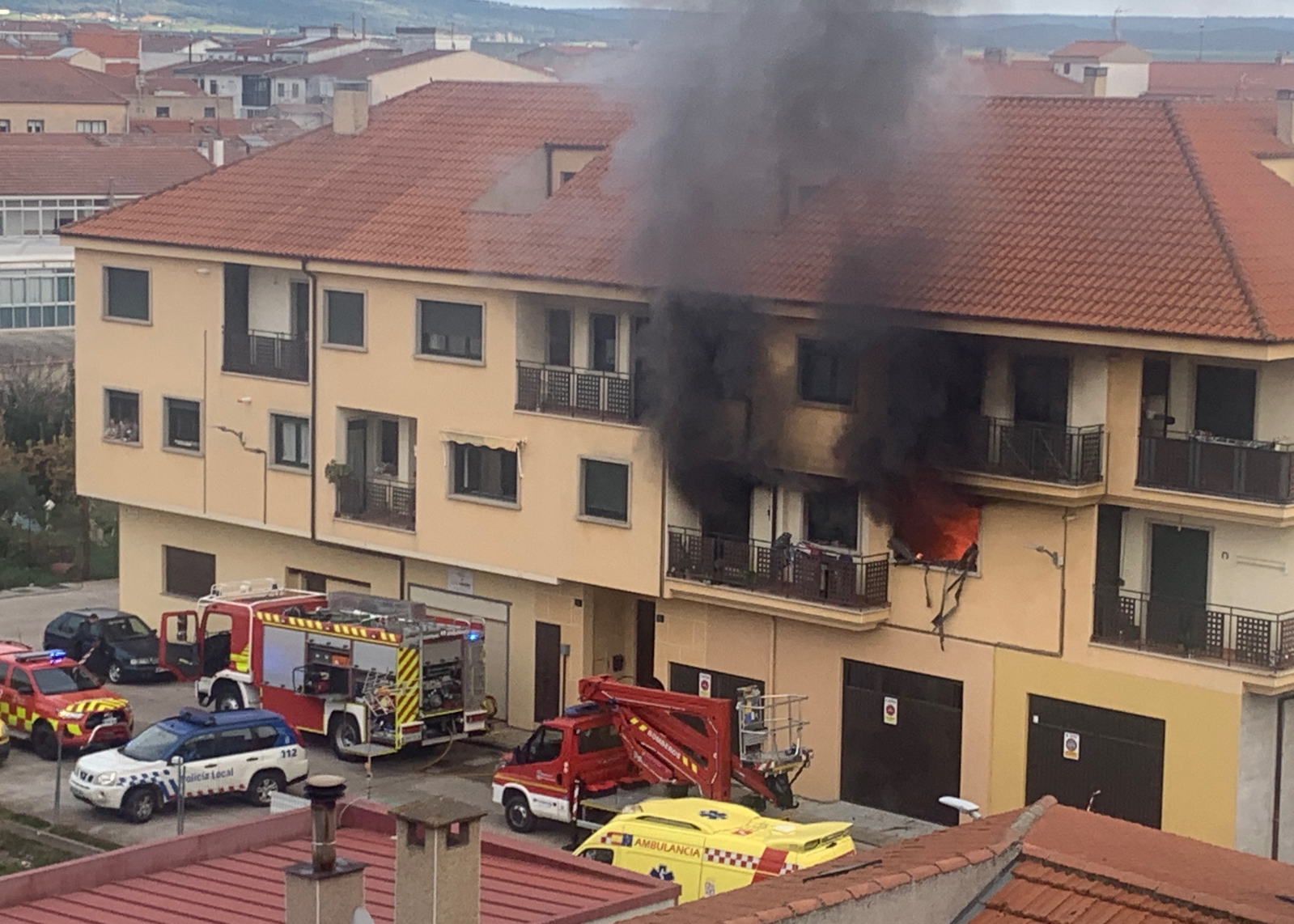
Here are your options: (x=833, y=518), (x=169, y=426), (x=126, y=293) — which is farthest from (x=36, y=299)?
(x=833, y=518)

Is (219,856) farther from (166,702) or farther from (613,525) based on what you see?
(166,702)

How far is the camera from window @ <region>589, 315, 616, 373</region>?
33406 mm

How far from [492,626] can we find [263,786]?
6.25m

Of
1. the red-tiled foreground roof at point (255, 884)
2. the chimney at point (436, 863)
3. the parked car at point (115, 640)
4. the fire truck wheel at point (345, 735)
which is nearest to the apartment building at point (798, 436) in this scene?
the parked car at point (115, 640)

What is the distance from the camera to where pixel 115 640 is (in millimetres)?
37969

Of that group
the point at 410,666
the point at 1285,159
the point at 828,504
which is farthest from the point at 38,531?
the point at 1285,159

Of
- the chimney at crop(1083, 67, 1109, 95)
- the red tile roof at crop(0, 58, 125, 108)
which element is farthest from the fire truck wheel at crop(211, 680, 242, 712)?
the red tile roof at crop(0, 58, 125, 108)

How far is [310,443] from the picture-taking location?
1457 inches

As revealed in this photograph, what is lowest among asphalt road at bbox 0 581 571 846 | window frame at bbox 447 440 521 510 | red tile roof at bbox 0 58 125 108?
asphalt road at bbox 0 581 571 846

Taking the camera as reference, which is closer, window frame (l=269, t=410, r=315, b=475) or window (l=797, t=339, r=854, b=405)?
window (l=797, t=339, r=854, b=405)

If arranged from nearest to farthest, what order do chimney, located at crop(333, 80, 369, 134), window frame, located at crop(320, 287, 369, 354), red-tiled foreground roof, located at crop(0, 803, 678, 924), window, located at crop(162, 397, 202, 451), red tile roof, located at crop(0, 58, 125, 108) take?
red-tiled foreground roof, located at crop(0, 803, 678, 924), window frame, located at crop(320, 287, 369, 354), window, located at crop(162, 397, 202, 451), chimney, located at crop(333, 80, 369, 134), red tile roof, located at crop(0, 58, 125, 108)

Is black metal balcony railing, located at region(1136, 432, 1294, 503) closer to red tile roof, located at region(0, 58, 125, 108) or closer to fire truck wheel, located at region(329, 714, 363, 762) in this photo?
fire truck wheel, located at region(329, 714, 363, 762)

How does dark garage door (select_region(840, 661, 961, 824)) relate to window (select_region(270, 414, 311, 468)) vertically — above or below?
below

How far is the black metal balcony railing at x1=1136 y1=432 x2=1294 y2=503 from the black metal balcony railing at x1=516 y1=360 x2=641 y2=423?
7.93 m
